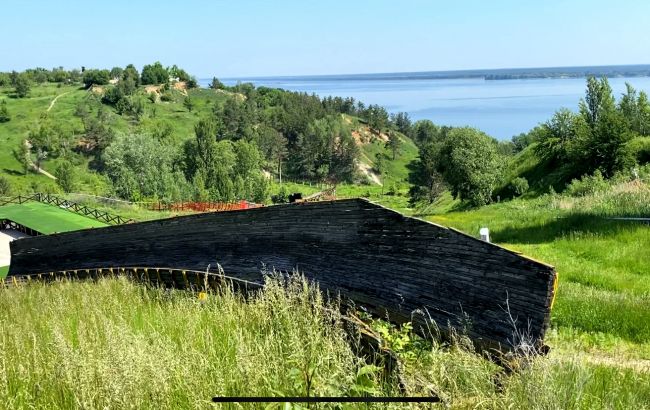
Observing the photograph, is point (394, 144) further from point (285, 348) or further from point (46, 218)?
point (285, 348)

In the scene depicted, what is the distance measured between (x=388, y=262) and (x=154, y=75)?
199692 millimetres

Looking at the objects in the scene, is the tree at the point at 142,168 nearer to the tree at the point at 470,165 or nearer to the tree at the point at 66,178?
the tree at the point at 66,178

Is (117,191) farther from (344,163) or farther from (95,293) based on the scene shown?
(344,163)

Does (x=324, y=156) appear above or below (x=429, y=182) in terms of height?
above

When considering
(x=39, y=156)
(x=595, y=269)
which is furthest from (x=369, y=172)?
(x=595, y=269)

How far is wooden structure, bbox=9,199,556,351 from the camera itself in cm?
394

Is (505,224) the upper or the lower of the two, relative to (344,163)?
upper

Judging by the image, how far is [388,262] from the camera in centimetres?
496

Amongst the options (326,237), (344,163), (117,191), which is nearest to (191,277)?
(326,237)

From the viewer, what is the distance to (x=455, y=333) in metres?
4.15

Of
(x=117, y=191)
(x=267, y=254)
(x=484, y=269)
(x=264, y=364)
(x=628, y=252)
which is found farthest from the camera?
(x=117, y=191)

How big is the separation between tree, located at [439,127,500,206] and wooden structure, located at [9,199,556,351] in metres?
41.6

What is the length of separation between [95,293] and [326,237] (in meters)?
4.39

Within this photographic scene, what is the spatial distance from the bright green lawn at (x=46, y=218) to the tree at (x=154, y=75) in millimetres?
165312
